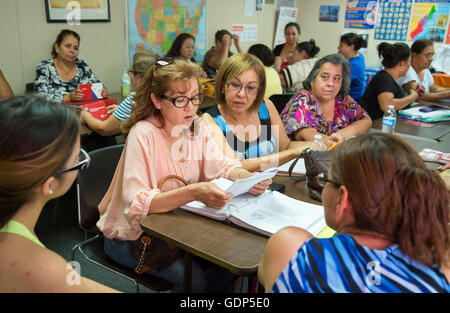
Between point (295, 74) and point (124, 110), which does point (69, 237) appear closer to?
point (124, 110)

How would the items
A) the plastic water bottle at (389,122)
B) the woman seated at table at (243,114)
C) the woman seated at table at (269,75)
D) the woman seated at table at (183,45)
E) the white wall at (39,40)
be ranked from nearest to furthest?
the woman seated at table at (243,114) → the plastic water bottle at (389,122) → the white wall at (39,40) → the woman seated at table at (269,75) → the woman seated at table at (183,45)

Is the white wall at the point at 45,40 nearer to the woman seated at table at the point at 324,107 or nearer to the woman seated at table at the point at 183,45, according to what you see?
the woman seated at table at the point at 183,45

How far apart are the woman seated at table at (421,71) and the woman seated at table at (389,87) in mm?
407

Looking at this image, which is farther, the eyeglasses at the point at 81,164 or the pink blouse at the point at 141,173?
the pink blouse at the point at 141,173

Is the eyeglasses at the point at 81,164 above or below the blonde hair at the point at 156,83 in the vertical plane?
below

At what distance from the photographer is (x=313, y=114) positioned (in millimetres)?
2736

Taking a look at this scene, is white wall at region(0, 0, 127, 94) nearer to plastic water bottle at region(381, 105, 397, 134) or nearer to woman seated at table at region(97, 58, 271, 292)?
woman seated at table at region(97, 58, 271, 292)

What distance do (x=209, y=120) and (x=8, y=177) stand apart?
4.81 feet

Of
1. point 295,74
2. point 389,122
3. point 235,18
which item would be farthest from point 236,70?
point 235,18

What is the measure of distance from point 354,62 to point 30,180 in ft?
15.0

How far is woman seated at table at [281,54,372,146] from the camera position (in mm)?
2676

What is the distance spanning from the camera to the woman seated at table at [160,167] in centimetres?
152

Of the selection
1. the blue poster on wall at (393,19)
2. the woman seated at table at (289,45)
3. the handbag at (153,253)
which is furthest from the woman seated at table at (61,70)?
the blue poster on wall at (393,19)

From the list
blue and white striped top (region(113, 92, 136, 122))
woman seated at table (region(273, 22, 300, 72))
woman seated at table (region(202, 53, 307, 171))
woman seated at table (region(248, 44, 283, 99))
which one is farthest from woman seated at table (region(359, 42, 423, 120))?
blue and white striped top (region(113, 92, 136, 122))
